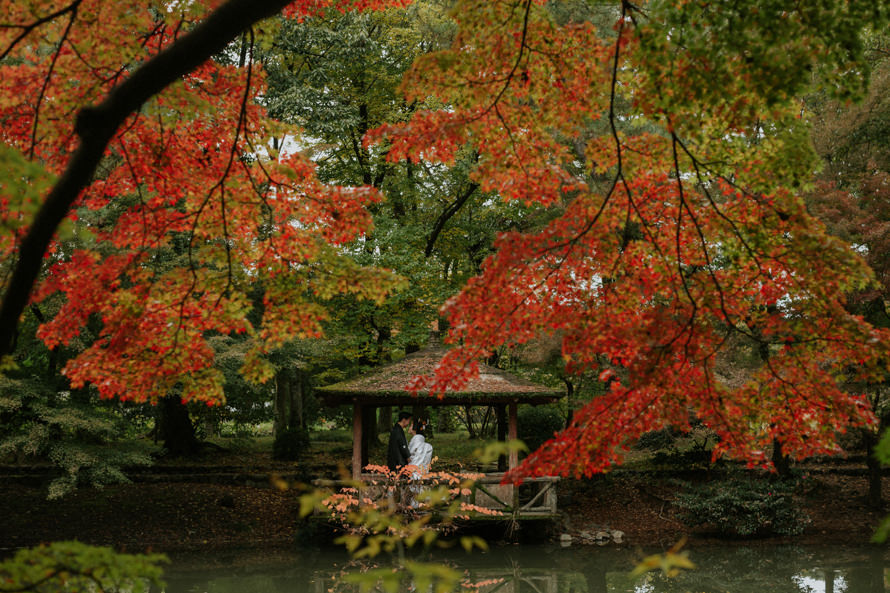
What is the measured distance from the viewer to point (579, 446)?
4.68m

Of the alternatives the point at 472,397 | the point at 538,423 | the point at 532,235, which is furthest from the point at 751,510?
the point at 532,235

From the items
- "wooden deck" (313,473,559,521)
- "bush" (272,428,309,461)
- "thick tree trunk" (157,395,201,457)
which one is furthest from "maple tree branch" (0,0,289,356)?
"thick tree trunk" (157,395,201,457)

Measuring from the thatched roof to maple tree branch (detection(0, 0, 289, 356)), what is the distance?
28.7 feet

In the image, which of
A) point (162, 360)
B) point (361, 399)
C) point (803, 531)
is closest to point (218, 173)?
point (162, 360)

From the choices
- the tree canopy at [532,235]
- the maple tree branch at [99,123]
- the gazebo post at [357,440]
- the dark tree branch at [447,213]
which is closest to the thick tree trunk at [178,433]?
the gazebo post at [357,440]

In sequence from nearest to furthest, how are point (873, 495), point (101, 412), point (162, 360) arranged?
point (162, 360) < point (101, 412) < point (873, 495)

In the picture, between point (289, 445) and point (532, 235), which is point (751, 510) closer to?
point (532, 235)

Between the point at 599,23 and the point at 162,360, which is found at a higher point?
the point at 599,23

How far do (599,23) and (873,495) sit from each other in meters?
10.9

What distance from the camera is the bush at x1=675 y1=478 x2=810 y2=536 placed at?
11.8 m

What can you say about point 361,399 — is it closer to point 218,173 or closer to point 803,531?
point 218,173

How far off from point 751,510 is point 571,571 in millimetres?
4104

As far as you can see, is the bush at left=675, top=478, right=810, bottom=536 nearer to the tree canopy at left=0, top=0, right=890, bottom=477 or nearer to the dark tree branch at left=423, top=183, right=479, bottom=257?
the tree canopy at left=0, top=0, right=890, bottom=477

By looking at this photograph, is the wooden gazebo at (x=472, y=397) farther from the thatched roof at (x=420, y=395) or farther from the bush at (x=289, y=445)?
the bush at (x=289, y=445)
